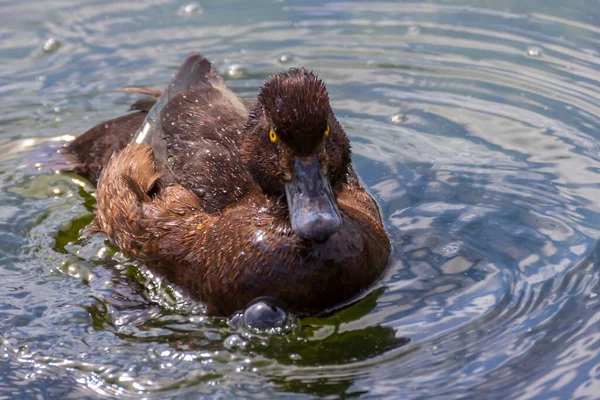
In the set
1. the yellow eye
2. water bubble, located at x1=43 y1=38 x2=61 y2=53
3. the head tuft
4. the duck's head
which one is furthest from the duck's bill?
water bubble, located at x1=43 y1=38 x2=61 y2=53

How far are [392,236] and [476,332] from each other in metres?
1.37

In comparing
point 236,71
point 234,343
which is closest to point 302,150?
point 234,343

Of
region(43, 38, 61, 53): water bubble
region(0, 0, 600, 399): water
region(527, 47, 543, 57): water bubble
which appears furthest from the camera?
region(43, 38, 61, 53): water bubble

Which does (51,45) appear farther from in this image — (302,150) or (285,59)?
(302,150)

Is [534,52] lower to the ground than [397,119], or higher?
higher

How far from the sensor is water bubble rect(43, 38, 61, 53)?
958 cm

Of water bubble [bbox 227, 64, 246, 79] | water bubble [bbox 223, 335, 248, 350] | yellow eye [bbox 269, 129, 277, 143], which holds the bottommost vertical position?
water bubble [bbox 223, 335, 248, 350]

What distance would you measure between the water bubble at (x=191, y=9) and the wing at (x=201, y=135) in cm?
264

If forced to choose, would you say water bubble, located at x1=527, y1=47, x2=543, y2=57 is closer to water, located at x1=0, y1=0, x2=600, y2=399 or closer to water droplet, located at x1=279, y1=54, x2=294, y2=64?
water, located at x1=0, y1=0, x2=600, y2=399

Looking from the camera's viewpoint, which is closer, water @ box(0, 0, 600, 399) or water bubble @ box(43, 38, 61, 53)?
water @ box(0, 0, 600, 399)

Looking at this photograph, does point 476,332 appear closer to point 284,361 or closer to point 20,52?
point 284,361

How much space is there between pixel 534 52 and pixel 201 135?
3940mm

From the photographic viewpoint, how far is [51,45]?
9.62 metres

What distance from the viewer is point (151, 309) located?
624 cm
